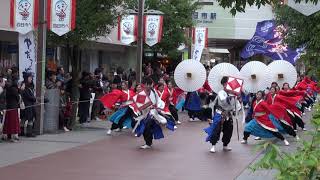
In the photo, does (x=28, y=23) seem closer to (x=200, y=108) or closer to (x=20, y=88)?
(x=20, y=88)

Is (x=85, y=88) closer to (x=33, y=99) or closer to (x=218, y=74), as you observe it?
(x=33, y=99)

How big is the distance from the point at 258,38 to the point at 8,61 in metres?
11.5

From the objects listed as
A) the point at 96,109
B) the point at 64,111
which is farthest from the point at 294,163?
the point at 96,109

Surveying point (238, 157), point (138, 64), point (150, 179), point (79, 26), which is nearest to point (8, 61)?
point (138, 64)

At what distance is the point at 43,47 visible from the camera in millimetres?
15102

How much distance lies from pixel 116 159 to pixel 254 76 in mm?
8535

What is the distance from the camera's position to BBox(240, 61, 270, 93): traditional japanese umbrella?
19.0 m

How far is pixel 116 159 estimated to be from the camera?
462 inches

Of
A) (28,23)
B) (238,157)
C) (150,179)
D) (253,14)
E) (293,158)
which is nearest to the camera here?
(293,158)

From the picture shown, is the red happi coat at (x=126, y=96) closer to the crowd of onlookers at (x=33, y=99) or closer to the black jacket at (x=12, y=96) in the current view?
the crowd of onlookers at (x=33, y=99)

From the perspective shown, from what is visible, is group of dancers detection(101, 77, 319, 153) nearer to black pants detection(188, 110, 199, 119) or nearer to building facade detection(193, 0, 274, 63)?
black pants detection(188, 110, 199, 119)

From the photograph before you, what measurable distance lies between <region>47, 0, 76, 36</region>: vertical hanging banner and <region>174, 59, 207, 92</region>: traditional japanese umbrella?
21.1 feet

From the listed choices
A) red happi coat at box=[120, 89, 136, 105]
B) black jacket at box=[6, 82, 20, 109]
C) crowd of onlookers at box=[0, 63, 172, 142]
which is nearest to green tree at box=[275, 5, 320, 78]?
red happi coat at box=[120, 89, 136, 105]

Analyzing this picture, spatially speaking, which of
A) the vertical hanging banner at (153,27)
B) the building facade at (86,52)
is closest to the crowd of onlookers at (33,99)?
the building facade at (86,52)
